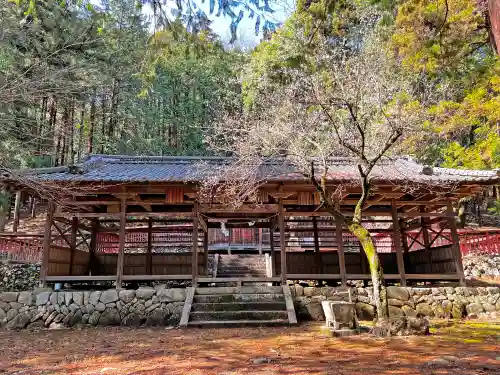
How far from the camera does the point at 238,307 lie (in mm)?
8484

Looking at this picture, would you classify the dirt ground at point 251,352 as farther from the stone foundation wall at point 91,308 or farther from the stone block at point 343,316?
the stone foundation wall at point 91,308

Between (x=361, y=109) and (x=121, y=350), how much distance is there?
660 centimetres

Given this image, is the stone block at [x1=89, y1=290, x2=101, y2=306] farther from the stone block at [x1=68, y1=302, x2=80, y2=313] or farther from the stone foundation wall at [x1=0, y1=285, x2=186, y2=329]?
the stone block at [x1=68, y1=302, x2=80, y2=313]

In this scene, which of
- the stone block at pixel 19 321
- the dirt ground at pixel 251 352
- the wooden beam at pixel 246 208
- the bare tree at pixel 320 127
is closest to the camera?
the dirt ground at pixel 251 352

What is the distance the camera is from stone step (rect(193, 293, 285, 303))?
8719 mm

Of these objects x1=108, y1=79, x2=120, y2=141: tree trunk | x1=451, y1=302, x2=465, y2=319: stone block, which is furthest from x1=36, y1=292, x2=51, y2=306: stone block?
x1=108, y1=79, x2=120, y2=141: tree trunk

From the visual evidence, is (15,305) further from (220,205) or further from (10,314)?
(220,205)

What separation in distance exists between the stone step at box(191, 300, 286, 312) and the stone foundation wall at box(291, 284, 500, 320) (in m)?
0.69

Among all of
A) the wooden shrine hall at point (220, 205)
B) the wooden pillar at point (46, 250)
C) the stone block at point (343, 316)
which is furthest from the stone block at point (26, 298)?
the stone block at point (343, 316)

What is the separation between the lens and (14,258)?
521 inches

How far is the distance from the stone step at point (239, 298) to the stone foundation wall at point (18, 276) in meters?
8.93

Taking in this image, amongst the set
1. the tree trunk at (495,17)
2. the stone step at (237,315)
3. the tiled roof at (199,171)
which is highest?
Answer: the tiled roof at (199,171)

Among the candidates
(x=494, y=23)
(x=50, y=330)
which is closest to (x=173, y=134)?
(x=50, y=330)

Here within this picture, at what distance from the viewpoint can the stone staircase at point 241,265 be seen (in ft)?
49.7
